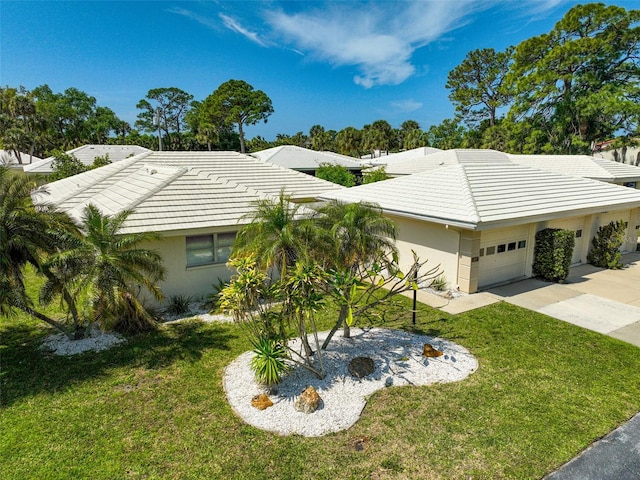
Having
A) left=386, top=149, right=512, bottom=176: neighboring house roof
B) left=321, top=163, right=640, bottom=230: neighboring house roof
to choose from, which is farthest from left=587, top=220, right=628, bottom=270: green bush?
left=386, top=149, right=512, bottom=176: neighboring house roof

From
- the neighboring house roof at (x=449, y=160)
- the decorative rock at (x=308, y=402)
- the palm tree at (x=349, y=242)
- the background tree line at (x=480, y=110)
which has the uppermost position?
the background tree line at (x=480, y=110)

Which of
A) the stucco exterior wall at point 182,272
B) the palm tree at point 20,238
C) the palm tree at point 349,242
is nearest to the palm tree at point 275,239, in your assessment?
the palm tree at point 349,242

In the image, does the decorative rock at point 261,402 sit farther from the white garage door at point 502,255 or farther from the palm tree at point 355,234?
the white garage door at point 502,255

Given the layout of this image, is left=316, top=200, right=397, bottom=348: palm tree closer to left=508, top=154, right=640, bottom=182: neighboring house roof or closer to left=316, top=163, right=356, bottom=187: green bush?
left=316, top=163, right=356, bottom=187: green bush

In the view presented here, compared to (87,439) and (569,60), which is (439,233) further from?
(569,60)

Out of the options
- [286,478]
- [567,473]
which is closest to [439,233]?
[567,473]
